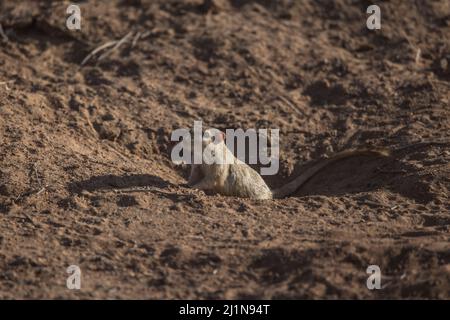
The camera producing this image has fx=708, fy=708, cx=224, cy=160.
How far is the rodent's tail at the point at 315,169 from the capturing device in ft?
23.5

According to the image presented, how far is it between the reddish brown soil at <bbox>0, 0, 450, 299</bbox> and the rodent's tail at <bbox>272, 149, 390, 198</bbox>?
0.08 m

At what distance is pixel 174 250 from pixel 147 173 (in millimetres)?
1544

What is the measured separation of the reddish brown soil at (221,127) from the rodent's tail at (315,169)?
84mm

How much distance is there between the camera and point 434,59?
895 cm

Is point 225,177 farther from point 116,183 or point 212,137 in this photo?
point 116,183

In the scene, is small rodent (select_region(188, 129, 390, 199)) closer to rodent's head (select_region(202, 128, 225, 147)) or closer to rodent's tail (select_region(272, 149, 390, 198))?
rodent's head (select_region(202, 128, 225, 147))

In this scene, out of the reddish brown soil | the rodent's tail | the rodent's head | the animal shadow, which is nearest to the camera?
the reddish brown soil

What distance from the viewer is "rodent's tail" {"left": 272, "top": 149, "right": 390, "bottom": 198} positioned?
716cm

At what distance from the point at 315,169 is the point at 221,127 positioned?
122cm

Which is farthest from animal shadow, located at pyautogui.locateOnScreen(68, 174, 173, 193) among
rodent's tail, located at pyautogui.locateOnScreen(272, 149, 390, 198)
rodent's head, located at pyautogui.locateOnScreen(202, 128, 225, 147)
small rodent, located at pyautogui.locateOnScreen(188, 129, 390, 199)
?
rodent's tail, located at pyautogui.locateOnScreen(272, 149, 390, 198)

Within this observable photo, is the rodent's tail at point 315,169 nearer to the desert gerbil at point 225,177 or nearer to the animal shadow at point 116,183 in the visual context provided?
the desert gerbil at point 225,177

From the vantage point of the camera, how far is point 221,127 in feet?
25.7

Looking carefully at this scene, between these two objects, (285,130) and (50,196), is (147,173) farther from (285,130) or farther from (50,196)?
(285,130)

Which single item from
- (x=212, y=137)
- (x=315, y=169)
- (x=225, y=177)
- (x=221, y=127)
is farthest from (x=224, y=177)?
(x=221, y=127)
